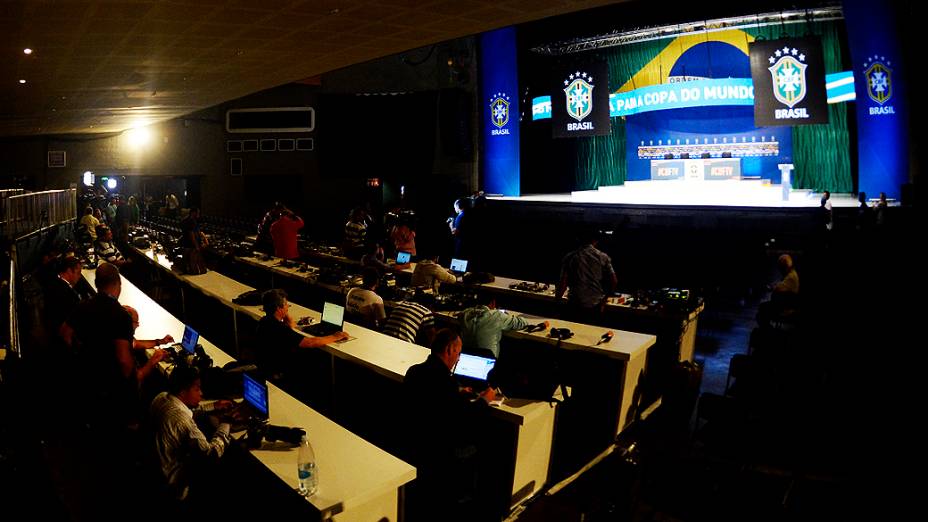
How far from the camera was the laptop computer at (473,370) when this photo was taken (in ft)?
13.3

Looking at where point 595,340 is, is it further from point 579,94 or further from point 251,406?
point 579,94

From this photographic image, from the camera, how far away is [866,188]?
37.9ft

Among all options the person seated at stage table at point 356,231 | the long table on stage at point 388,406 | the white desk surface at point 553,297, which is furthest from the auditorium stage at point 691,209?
the long table on stage at point 388,406

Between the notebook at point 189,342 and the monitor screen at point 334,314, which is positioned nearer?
the notebook at point 189,342

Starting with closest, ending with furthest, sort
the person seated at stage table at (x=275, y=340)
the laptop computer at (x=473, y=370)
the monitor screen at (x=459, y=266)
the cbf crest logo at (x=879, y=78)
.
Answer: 1. the laptop computer at (x=473, y=370)
2. the person seated at stage table at (x=275, y=340)
3. the monitor screen at (x=459, y=266)
4. the cbf crest logo at (x=879, y=78)

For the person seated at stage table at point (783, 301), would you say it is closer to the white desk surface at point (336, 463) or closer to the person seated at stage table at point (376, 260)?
the person seated at stage table at point (376, 260)

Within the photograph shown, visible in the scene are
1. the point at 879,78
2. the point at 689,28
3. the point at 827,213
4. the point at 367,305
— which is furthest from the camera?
the point at 689,28

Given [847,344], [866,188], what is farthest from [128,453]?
[866,188]

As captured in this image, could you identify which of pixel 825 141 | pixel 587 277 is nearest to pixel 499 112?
pixel 825 141

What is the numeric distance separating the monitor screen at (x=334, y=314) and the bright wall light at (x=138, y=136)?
55.2ft

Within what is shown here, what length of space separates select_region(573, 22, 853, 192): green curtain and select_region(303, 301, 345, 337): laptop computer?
11.8 m

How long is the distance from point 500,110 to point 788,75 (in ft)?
20.6

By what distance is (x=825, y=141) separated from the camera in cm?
1407

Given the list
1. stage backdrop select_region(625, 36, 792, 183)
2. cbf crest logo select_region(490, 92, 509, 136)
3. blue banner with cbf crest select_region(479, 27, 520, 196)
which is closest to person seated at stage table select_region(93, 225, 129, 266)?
blue banner with cbf crest select_region(479, 27, 520, 196)
